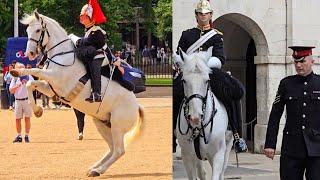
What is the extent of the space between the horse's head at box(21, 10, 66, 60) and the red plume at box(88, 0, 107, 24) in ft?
2.17

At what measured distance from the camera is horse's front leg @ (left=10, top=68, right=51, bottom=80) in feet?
29.7

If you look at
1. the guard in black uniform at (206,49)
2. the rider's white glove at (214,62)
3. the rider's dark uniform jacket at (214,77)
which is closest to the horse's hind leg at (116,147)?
the guard in black uniform at (206,49)

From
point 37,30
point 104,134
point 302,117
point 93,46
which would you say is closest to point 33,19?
point 37,30

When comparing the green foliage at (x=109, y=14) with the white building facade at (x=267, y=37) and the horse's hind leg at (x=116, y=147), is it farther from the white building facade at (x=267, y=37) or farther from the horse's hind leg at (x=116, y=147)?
the white building facade at (x=267, y=37)

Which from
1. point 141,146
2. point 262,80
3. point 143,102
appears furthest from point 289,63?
point 143,102

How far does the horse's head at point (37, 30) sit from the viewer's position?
9172 mm

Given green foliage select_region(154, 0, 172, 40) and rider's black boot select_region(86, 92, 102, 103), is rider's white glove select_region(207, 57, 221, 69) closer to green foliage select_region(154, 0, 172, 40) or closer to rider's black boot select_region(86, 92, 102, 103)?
green foliage select_region(154, 0, 172, 40)

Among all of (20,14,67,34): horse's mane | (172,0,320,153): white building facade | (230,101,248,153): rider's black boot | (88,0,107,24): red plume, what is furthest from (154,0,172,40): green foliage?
(172,0,320,153): white building facade

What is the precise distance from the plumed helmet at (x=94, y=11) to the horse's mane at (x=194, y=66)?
1.85 meters

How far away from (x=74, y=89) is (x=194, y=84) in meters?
2.93

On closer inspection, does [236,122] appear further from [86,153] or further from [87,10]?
[86,153]

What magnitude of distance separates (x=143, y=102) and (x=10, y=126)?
943 centimetres

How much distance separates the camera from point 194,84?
714cm

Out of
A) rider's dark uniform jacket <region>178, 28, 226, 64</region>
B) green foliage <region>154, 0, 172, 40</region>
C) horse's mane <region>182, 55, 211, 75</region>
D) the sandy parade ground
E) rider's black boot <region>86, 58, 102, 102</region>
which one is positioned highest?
green foliage <region>154, 0, 172, 40</region>
